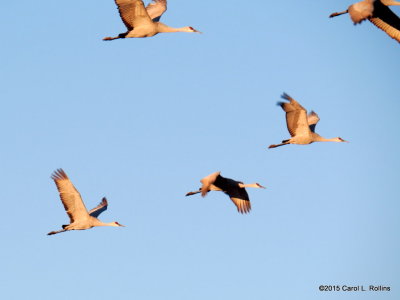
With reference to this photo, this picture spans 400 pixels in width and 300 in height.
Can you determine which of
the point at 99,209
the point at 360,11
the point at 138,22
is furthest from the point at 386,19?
the point at 99,209

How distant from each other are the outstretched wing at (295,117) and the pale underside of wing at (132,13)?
451 cm

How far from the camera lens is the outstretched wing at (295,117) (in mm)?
27453

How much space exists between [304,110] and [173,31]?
14.3 ft

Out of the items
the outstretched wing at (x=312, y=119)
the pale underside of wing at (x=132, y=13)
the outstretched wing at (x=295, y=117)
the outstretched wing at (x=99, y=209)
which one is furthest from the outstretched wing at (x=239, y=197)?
the pale underside of wing at (x=132, y=13)

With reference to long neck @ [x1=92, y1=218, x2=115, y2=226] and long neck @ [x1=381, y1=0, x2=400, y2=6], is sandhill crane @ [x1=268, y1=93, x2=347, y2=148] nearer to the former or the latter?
long neck @ [x1=381, y1=0, x2=400, y2=6]

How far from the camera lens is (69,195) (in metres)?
26.6

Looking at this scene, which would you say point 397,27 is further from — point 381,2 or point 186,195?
point 186,195

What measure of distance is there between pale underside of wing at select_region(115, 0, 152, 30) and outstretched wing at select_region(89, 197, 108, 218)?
20.8 feet

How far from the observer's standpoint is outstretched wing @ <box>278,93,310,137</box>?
2745cm

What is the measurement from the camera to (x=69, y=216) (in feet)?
88.7

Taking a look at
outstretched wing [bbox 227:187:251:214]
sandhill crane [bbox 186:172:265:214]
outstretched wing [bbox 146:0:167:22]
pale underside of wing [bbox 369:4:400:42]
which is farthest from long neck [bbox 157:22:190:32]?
pale underside of wing [bbox 369:4:400:42]

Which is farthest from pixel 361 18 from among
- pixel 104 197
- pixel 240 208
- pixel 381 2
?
pixel 104 197

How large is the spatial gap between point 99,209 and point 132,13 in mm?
7033

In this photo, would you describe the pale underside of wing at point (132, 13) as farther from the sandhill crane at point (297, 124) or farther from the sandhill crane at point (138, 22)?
the sandhill crane at point (297, 124)
